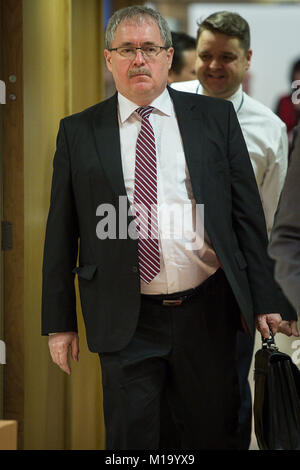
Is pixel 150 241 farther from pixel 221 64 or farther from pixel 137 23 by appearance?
pixel 221 64

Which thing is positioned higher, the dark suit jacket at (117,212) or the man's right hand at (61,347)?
the dark suit jacket at (117,212)

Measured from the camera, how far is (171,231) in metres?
2.92

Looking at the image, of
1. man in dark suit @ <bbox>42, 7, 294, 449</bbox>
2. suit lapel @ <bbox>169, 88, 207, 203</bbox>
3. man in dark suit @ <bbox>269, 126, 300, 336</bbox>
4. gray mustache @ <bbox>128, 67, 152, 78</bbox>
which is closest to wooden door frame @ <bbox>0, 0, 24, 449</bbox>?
man in dark suit @ <bbox>42, 7, 294, 449</bbox>

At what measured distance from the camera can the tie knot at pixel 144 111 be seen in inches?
118

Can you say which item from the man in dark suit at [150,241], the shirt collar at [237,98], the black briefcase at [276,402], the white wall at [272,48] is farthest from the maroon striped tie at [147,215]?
the white wall at [272,48]

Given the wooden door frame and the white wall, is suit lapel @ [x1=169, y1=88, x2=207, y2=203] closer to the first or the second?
the wooden door frame

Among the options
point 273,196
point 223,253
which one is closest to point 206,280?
point 223,253

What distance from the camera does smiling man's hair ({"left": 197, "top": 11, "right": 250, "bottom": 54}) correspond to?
12.2ft

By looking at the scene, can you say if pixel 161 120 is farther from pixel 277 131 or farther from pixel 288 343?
pixel 288 343

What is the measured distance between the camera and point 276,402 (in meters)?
2.60

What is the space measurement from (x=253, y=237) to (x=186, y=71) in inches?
66.2

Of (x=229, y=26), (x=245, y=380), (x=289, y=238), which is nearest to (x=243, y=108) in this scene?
(x=229, y=26)

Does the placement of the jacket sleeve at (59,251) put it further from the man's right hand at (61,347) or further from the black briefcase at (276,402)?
the black briefcase at (276,402)
